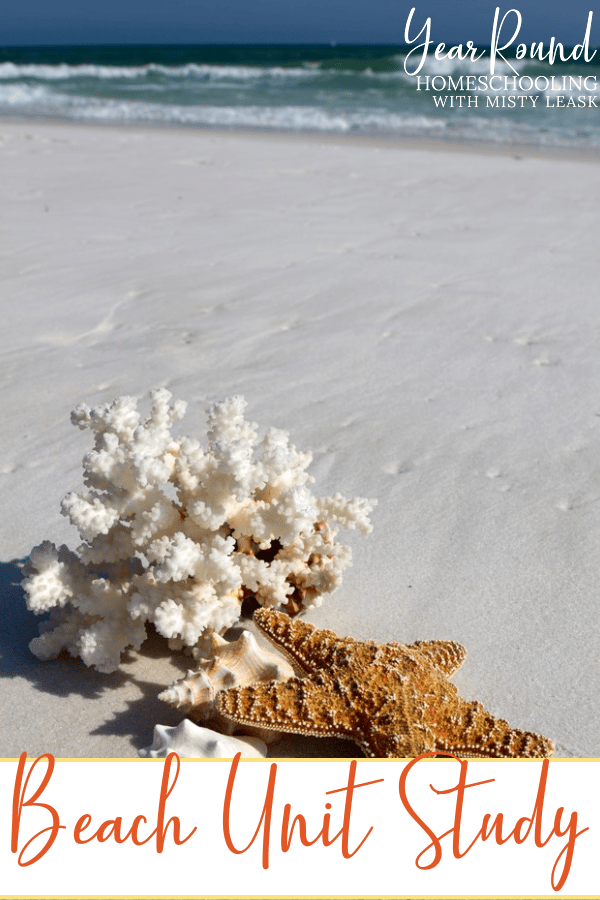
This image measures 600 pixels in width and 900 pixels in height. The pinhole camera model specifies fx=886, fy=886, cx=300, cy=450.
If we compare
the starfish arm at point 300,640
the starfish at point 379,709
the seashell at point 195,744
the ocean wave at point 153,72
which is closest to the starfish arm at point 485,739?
the starfish at point 379,709

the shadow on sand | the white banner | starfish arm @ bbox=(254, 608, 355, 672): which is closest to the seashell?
the white banner

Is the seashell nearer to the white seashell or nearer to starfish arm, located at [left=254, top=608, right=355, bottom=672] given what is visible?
the white seashell

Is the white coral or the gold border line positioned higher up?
the white coral

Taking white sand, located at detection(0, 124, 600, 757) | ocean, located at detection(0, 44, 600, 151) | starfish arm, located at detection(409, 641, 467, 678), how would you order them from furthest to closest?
ocean, located at detection(0, 44, 600, 151)
white sand, located at detection(0, 124, 600, 757)
starfish arm, located at detection(409, 641, 467, 678)

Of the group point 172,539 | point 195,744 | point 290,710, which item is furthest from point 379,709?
point 172,539

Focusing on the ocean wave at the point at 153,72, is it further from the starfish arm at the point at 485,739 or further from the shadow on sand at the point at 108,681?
the starfish arm at the point at 485,739

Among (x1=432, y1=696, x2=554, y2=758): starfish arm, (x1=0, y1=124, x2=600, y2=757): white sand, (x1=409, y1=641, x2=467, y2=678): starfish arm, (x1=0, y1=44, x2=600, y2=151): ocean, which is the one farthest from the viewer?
(x1=0, y1=44, x2=600, y2=151): ocean
